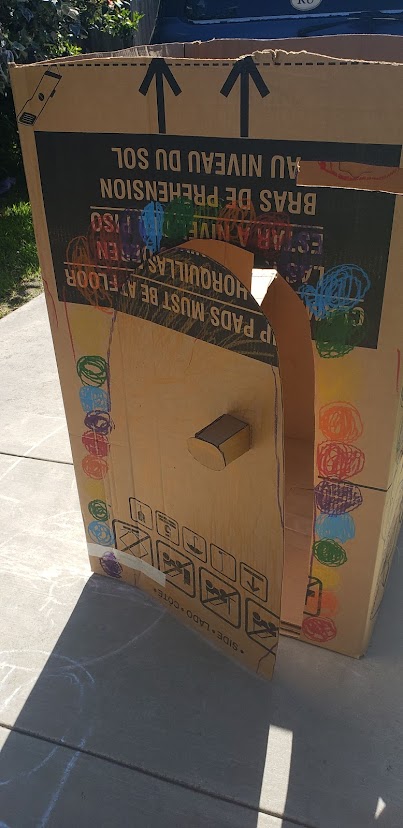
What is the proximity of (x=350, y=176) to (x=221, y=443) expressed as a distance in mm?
519

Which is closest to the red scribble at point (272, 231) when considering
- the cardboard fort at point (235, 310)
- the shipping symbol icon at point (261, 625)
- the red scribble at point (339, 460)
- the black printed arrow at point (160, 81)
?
the cardboard fort at point (235, 310)

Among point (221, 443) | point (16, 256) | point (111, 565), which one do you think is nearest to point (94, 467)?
point (111, 565)

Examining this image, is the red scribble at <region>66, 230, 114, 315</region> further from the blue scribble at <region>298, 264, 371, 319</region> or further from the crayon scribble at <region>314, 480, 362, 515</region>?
the crayon scribble at <region>314, 480, 362, 515</region>

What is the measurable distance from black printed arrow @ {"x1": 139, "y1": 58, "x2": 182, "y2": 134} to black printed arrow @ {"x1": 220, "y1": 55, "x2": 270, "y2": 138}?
0.10 meters

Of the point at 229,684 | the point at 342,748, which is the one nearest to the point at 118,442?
the point at 229,684

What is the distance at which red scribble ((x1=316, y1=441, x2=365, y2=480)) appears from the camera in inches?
51.5

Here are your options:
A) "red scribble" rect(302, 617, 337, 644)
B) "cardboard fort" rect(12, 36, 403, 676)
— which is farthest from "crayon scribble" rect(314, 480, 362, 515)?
"red scribble" rect(302, 617, 337, 644)

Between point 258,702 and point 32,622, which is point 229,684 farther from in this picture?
point 32,622

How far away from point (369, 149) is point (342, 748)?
1178 millimetres

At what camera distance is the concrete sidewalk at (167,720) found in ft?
4.12

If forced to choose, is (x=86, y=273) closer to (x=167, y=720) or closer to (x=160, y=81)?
(x=160, y=81)

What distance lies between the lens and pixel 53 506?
2.08m

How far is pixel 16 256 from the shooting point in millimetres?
4664

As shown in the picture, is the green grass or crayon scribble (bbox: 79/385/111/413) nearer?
crayon scribble (bbox: 79/385/111/413)
